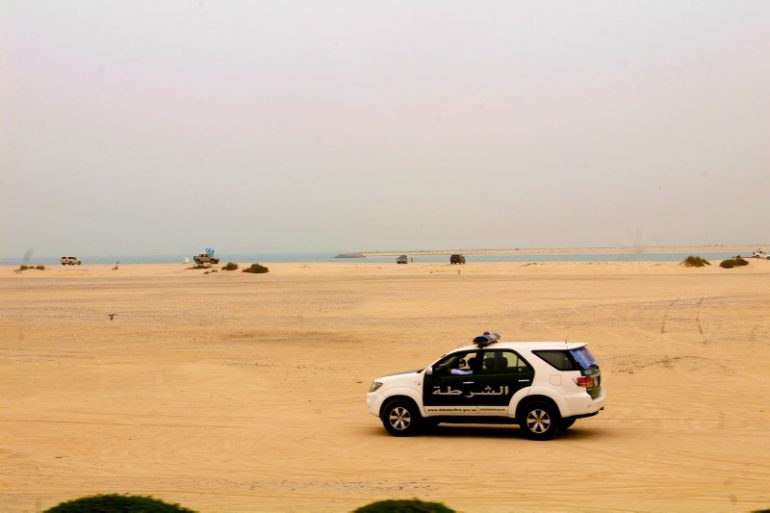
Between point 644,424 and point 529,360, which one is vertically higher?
point 529,360

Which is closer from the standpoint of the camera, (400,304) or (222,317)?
(222,317)

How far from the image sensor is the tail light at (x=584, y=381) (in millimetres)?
15898

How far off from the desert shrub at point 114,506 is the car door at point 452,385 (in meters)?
8.53

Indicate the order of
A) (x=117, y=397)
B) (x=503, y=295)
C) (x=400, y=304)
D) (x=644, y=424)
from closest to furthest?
(x=644, y=424) → (x=117, y=397) → (x=400, y=304) → (x=503, y=295)

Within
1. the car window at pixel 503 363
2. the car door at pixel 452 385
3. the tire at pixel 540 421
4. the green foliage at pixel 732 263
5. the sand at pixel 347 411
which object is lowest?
the sand at pixel 347 411

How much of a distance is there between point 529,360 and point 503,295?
1394 inches

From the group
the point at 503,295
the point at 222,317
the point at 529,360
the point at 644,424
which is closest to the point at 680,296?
the point at 503,295

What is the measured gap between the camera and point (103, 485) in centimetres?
1391

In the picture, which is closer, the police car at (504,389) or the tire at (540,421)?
the police car at (504,389)

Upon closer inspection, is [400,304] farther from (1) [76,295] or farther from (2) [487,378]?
(2) [487,378]

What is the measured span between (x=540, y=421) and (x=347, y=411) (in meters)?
5.64

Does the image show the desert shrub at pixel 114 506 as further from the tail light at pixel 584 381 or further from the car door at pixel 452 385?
the tail light at pixel 584 381

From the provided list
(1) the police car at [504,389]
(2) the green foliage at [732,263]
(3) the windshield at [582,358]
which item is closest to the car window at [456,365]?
(1) the police car at [504,389]

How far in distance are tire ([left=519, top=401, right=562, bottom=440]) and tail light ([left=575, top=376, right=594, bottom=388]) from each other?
635 millimetres
